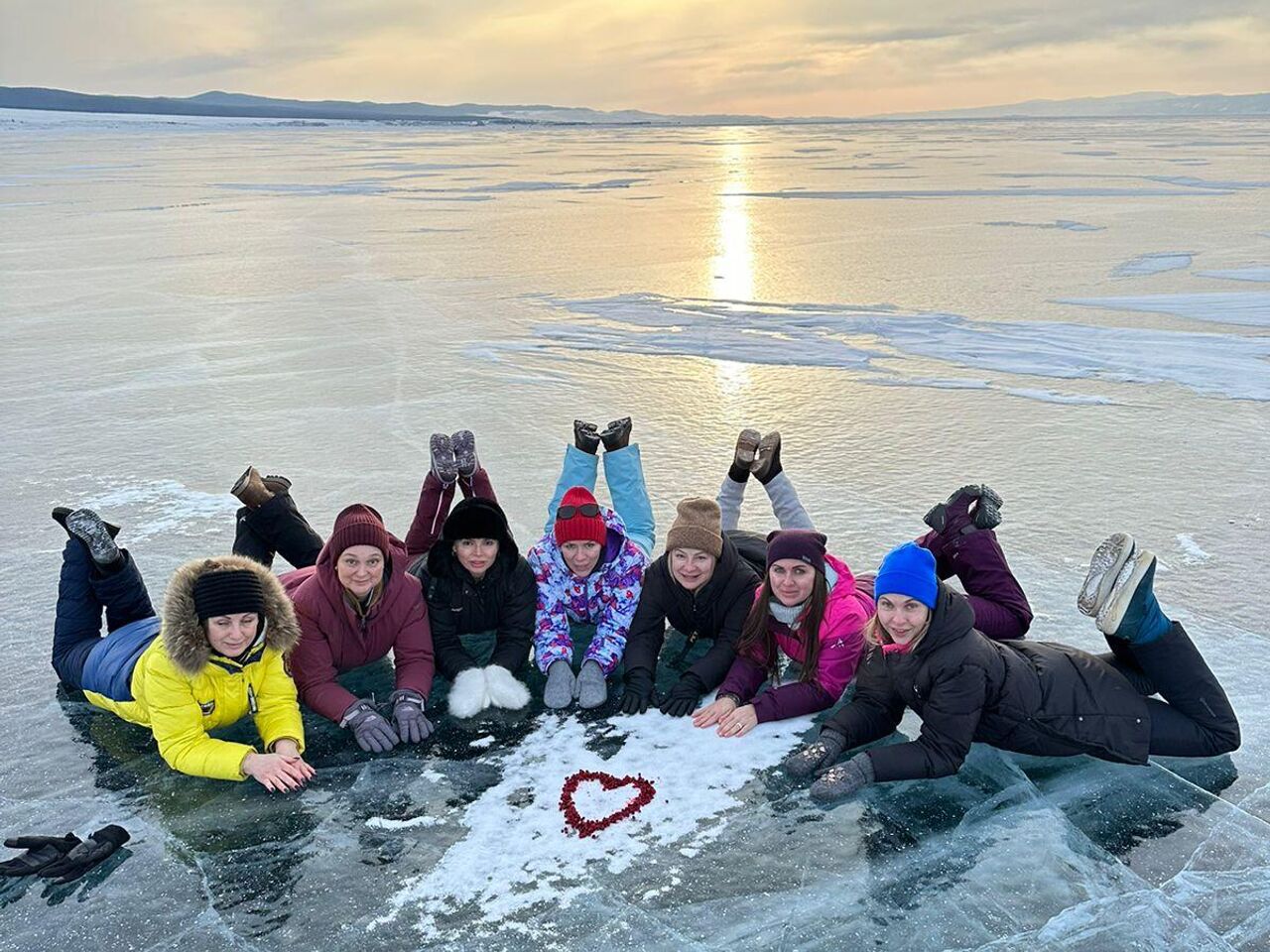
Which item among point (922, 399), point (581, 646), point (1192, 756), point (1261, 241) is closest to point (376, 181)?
point (1261, 241)

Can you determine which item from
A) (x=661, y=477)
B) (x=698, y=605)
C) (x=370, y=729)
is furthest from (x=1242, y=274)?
(x=370, y=729)

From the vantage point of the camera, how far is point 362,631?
3672 mm

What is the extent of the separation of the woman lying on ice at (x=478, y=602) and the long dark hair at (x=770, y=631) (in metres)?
0.84

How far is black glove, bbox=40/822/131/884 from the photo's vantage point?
2785mm

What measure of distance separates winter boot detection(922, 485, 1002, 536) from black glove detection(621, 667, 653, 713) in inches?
52.3

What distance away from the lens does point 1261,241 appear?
13008 mm

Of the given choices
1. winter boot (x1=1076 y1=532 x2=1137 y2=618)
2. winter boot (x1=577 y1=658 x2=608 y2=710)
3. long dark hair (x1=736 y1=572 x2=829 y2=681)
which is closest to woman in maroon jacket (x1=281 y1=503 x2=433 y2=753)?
winter boot (x1=577 y1=658 x2=608 y2=710)

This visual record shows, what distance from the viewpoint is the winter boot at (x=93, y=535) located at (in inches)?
144

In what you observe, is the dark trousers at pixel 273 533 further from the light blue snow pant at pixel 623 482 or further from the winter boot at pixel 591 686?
the winter boot at pixel 591 686

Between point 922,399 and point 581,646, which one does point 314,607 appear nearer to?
point 581,646

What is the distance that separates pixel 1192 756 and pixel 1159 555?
159 cm

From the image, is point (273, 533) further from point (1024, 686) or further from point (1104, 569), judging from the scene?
point (1104, 569)

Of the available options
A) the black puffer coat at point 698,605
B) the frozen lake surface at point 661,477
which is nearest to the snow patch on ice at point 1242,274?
the frozen lake surface at point 661,477

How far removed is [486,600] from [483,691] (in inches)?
16.9
